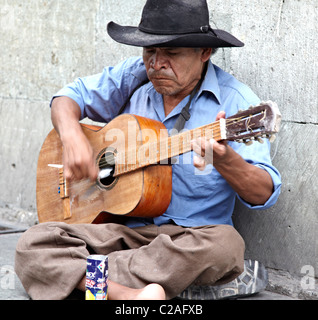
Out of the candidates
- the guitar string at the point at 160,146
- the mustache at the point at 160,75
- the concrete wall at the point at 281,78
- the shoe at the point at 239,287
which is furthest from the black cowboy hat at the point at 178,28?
the shoe at the point at 239,287

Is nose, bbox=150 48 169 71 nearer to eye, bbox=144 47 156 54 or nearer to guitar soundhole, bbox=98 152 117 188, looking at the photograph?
eye, bbox=144 47 156 54

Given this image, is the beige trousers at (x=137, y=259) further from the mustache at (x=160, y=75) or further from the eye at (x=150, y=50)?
the eye at (x=150, y=50)

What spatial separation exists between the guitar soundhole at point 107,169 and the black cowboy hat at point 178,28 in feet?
2.08

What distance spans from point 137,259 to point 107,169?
0.61m

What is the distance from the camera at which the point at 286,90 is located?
3277mm

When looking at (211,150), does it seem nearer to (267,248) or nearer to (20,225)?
(267,248)

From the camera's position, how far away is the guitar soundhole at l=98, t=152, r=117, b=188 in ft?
10.7

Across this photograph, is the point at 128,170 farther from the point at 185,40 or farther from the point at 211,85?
the point at 185,40

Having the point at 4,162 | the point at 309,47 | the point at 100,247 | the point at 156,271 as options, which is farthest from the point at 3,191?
the point at 309,47

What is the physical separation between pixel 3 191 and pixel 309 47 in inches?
117

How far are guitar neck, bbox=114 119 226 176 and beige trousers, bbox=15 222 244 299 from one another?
0.38 m

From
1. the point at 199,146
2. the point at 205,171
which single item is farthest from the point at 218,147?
the point at 205,171

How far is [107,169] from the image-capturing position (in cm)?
329

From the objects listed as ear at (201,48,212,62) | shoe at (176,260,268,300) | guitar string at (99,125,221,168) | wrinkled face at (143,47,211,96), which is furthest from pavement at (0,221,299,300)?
ear at (201,48,212,62)
